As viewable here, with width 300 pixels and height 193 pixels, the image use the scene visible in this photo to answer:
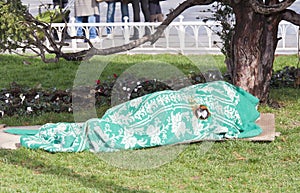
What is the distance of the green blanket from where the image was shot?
22.1 feet

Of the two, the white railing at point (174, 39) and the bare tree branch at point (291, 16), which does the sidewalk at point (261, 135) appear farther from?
the white railing at point (174, 39)

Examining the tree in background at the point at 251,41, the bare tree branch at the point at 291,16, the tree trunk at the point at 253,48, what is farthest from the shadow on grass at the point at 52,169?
the bare tree branch at the point at 291,16

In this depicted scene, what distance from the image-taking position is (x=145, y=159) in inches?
251

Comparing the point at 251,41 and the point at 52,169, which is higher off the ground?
the point at 251,41

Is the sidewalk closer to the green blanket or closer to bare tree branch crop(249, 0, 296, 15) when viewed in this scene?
the green blanket

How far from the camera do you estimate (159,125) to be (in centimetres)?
683

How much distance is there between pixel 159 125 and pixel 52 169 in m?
1.24

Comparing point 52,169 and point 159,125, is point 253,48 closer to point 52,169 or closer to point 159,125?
point 159,125

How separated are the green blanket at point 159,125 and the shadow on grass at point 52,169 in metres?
0.25

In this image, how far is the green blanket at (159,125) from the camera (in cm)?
673

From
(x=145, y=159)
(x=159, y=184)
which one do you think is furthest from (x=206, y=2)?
(x=159, y=184)

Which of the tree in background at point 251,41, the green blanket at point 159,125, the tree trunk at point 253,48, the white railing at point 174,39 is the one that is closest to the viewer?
the green blanket at point 159,125

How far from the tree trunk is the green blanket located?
40.3 inches

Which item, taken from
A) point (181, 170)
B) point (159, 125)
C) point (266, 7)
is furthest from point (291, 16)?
point (181, 170)
